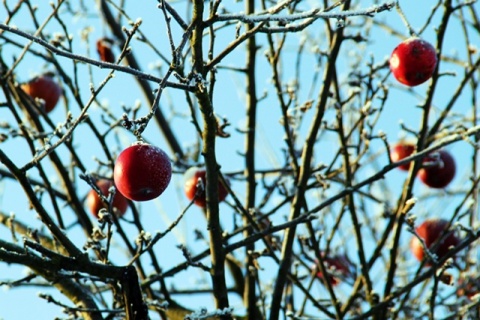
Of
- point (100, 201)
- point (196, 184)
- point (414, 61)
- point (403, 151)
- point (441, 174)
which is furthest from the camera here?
point (403, 151)

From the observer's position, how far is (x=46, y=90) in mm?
4324

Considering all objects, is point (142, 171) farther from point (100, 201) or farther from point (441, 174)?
point (441, 174)

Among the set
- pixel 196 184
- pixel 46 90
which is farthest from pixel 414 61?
pixel 46 90

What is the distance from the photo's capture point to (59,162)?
3365 mm

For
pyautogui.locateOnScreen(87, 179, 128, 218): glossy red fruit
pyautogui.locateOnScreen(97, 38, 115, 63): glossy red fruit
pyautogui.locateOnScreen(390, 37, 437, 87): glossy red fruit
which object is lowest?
pyautogui.locateOnScreen(390, 37, 437, 87): glossy red fruit

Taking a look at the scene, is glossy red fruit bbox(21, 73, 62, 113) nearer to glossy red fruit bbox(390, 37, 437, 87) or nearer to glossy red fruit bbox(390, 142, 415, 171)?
glossy red fruit bbox(390, 142, 415, 171)

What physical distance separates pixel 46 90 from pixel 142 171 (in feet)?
8.13

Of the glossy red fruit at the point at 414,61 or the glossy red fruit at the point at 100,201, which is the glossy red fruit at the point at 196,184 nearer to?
the glossy red fruit at the point at 100,201

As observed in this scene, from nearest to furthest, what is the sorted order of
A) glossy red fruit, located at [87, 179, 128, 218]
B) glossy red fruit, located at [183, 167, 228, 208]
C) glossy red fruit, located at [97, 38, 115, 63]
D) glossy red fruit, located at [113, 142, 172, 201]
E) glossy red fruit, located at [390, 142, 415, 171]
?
glossy red fruit, located at [113, 142, 172, 201] → glossy red fruit, located at [183, 167, 228, 208] → glossy red fruit, located at [87, 179, 128, 218] → glossy red fruit, located at [97, 38, 115, 63] → glossy red fruit, located at [390, 142, 415, 171]

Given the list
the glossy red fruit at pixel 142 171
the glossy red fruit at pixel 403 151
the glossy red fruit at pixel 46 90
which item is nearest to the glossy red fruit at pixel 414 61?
the glossy red fruit at pixel 403 151

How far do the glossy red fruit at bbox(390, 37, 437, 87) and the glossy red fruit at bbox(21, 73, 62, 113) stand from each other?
87.5 inches

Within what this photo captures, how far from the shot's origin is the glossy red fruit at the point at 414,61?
2.99m

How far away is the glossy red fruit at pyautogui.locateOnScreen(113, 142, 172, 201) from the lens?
2072 millimetres

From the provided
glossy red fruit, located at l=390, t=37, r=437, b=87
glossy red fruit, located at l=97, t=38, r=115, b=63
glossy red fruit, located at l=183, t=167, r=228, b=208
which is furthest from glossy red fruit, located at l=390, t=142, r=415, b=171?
glossy red fruit, located at l=97, t=38, r=115, b=63
